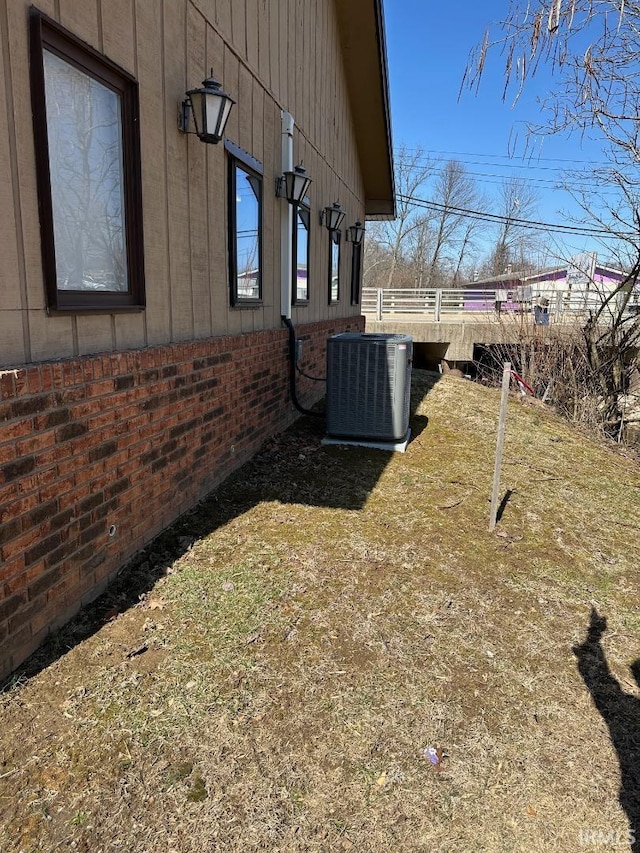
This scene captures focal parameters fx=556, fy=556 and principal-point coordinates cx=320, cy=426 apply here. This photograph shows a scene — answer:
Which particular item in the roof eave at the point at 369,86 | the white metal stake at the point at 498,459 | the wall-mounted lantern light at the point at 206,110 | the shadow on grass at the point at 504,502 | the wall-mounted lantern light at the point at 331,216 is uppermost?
→ the roof eave at the point at 369,86

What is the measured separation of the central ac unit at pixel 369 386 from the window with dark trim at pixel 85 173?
2.81 meters

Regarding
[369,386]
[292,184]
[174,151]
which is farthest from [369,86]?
[174,151]

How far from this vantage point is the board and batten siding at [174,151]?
225 cm

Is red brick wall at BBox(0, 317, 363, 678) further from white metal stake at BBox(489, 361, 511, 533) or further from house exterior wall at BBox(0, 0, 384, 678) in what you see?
white metal stake at BBox(489, 361, 511, 533)

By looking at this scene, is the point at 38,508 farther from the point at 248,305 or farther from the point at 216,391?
the point at 248,305

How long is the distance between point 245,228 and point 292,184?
124cm

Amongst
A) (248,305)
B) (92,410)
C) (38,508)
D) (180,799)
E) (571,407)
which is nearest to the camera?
(180,799)

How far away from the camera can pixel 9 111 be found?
2.18 meters

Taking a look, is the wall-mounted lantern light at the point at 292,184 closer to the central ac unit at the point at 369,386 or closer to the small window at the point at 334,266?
the central ac unit at the point at 369,386

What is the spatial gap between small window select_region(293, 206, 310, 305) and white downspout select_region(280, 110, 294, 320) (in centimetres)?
30

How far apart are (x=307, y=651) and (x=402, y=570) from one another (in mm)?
1009

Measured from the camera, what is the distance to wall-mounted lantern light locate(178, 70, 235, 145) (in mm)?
3576

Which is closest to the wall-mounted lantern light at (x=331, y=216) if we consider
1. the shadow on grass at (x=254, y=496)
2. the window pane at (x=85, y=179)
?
the shadow on grass at (x=254, y=496)

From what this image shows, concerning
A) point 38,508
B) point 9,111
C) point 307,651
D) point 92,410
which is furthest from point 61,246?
point 307,651
